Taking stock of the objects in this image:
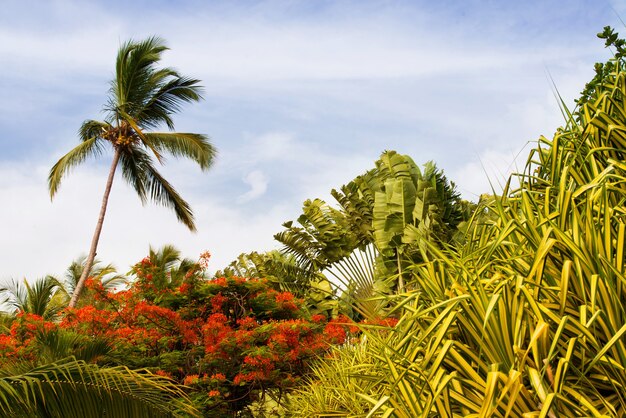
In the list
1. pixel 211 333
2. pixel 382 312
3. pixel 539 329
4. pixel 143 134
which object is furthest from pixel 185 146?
pixel 539 329

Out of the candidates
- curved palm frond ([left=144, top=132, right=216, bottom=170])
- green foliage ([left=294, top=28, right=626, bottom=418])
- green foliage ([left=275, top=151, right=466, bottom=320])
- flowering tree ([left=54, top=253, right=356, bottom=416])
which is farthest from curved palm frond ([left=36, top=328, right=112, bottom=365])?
curved palm frond ([left=144, top=132, right=216, bottom=170])

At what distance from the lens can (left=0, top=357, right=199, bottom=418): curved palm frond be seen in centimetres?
623

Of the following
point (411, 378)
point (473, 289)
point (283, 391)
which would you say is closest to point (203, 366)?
point (283, 391)

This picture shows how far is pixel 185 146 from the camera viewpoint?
76.7 ft

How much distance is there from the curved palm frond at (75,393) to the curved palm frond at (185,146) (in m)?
16.1

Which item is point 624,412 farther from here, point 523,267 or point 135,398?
point 135,398

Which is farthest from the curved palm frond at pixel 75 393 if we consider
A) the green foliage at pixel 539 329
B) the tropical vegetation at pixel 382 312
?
the green foliage at pixel 539 329

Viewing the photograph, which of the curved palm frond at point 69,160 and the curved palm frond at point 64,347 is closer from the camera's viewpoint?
the curved palm frond at point 64,347

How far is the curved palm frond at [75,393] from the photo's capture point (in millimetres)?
6234

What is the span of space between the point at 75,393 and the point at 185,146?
679 inches

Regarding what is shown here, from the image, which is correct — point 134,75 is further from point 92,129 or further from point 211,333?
point 211,333

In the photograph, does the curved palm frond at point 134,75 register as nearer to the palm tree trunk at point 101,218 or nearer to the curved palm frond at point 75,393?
the palm tree trunk at point 101,218

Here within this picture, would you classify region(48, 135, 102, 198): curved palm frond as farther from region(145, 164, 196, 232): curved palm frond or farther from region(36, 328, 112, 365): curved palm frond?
region(36, 328, 112, 365): curved palm frond

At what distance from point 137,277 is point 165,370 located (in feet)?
7.04
